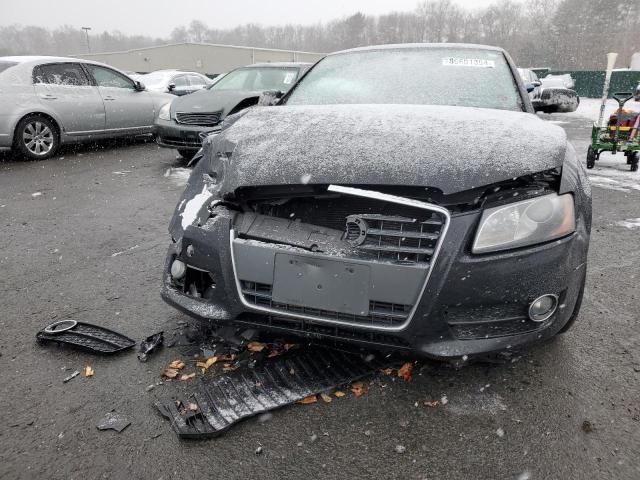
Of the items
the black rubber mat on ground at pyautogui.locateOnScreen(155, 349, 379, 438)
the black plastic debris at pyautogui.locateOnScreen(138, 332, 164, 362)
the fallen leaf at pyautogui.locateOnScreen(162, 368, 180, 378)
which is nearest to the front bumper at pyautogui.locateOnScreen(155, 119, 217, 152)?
the black plastic debris at pyautogui.locateOnScreen(138, 332, 164, 362)

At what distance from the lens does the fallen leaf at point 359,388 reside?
6.57 ft

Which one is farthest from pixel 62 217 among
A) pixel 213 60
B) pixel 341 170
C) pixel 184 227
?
pixel 213 60

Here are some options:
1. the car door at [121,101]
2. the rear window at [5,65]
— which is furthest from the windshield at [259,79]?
the rear window at [5,65]

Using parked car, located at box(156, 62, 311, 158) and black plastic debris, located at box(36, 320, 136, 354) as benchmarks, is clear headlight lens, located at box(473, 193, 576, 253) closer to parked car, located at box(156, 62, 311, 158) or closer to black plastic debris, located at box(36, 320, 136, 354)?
black plastic debris, located at box(36, 320, 136, 354)

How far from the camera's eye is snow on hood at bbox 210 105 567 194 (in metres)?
1.79

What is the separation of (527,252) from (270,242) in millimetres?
986

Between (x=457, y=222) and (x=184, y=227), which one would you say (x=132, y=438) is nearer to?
(x=184, y=227)

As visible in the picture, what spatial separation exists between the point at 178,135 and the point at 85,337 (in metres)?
4.79

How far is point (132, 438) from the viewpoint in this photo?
69.6 inches

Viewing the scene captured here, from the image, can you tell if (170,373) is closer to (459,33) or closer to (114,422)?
(114,422)

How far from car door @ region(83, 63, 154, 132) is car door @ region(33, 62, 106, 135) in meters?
0.13

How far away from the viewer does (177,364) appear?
2201 millimetres

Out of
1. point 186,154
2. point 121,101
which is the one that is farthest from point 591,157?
point 121,101

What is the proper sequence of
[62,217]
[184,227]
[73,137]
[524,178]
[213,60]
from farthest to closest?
[213,60], [73,137], [62,217], [184,227], [524,178]
